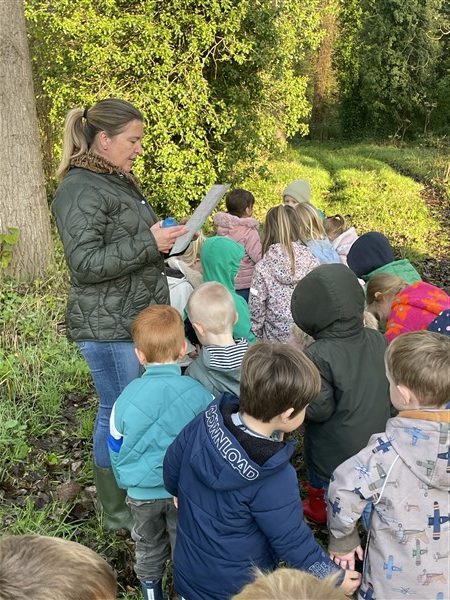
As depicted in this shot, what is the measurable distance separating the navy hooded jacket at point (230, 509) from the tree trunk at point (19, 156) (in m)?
4.56

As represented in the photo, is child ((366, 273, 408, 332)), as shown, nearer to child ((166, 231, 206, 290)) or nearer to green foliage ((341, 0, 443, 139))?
child ((166, 231, 206, 290))

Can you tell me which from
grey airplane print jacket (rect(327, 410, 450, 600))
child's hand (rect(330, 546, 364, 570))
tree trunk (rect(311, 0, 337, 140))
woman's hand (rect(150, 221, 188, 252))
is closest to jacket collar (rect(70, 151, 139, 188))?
woman's hand (rect(150, 221, 188, 252))

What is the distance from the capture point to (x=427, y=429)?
2.11 meters

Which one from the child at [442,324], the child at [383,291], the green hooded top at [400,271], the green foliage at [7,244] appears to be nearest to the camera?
the child at [442,324]

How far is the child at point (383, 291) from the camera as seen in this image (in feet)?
12.8

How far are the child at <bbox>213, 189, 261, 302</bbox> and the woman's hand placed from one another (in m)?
2.79

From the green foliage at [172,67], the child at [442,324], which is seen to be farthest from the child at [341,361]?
the green foliage at [172,67]

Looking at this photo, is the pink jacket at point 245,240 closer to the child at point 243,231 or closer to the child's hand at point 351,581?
the child at point 243,231

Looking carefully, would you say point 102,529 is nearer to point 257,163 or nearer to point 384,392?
point 384,392

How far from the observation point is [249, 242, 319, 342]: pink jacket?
4.32m

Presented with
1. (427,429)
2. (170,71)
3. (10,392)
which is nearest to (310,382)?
(427,429)

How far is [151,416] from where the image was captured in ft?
8.57

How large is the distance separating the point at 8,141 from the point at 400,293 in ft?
14.7

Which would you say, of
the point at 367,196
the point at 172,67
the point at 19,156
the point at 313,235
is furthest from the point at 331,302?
the point at 367,196
